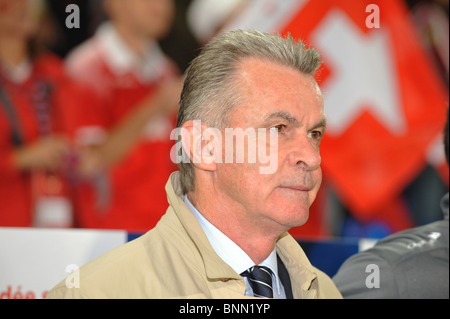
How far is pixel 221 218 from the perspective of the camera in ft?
4.49

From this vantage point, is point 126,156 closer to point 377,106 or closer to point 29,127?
point 29,127

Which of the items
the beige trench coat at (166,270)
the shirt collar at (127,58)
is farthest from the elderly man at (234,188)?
the shirt collar at (127,58)

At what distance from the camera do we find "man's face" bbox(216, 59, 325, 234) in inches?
50.5

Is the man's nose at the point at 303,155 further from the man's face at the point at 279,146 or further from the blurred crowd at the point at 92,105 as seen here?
the blurred crowd at the point at 92,105

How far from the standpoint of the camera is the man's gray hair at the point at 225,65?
134cm

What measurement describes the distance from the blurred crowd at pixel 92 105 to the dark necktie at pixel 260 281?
1.47 m

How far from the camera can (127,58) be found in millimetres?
3055

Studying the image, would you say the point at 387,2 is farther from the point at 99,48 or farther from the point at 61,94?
the point at 61,94

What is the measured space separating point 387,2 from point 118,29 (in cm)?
157

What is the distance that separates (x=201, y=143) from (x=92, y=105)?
1729 mm

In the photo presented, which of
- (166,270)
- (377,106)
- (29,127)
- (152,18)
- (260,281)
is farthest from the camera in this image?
(377,106)

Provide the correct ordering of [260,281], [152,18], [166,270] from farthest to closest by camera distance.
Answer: [152,18] → [260,281] → [166,270]

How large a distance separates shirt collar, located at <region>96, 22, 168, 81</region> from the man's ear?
1.76 m

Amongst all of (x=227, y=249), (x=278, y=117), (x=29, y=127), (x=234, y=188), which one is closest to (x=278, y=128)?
(x=278, y=117)
